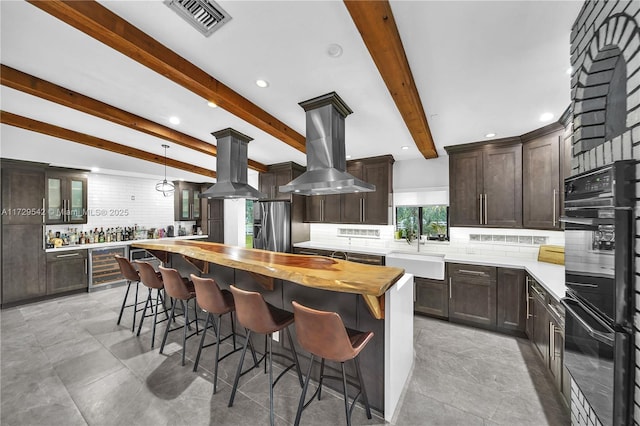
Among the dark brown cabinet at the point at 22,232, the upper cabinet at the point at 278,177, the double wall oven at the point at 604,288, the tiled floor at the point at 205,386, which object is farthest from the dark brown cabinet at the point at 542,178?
the dark brown cabinet at the point at 22,232

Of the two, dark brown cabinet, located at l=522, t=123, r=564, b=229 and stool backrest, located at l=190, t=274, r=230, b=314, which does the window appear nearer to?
dark brown cabinet, located at l=522, t=123, r=564, b=229

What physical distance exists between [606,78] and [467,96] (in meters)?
1.10

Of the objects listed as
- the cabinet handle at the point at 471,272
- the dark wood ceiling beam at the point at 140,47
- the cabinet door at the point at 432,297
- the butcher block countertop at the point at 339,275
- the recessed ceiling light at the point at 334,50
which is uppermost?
the recessed ceiling light at the point at 334,50

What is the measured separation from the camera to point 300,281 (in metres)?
1.63

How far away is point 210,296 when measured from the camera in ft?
6.77

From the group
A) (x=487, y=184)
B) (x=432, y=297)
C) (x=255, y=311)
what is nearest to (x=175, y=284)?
(x=255, y=311)

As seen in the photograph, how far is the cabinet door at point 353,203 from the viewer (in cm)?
446

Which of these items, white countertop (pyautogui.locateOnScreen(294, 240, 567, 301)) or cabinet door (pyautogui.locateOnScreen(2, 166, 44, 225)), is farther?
cabinet door (pyautogui.locateOnScreen(2, 166, 44, 225))

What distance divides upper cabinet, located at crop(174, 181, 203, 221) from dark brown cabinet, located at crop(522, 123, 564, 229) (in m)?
7.03

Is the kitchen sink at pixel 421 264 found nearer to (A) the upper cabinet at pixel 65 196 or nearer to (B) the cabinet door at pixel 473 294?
(B) the cabinet door at pixel 473 294

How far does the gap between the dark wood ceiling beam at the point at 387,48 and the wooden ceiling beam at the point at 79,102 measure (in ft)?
8.33

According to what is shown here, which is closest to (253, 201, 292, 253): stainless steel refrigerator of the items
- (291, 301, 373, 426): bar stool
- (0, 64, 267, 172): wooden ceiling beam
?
(0, 64, 267, 172): wooden ceiling beam

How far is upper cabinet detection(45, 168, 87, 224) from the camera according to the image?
14.8 ft

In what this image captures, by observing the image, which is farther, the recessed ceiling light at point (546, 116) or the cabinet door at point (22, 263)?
the cabinet door at point (22, 263)
